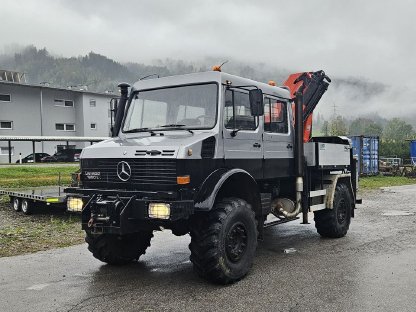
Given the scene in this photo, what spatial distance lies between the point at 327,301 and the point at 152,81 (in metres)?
4.17

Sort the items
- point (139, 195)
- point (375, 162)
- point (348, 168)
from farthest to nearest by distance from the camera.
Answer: point (375, 162) → point (348, 168) → point (139, 195)

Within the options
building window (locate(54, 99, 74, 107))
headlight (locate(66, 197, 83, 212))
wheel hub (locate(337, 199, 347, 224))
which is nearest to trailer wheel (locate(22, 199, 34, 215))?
headlight (locate(66, 197, 83, 212))

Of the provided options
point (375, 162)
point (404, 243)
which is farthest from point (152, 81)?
point (375, 162)

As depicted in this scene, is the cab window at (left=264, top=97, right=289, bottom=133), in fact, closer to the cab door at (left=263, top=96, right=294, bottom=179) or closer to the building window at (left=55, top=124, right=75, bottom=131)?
the cab door at (left=263, top=96, right=294, bottom=179)

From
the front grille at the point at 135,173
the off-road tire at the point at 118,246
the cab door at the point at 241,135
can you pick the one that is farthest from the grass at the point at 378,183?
the front grille at the point at 135,173

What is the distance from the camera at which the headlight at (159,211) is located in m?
5.34

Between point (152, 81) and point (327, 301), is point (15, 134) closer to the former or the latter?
point (152, 81)

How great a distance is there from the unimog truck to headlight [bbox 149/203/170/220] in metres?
0.01

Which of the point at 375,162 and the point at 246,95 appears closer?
the point at 246,95

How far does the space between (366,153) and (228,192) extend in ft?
83.0

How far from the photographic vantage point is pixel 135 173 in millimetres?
5797

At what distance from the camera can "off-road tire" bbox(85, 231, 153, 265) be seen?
6648 mm

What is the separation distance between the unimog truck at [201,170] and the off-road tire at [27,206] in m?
6.45

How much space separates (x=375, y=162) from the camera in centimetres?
3052
